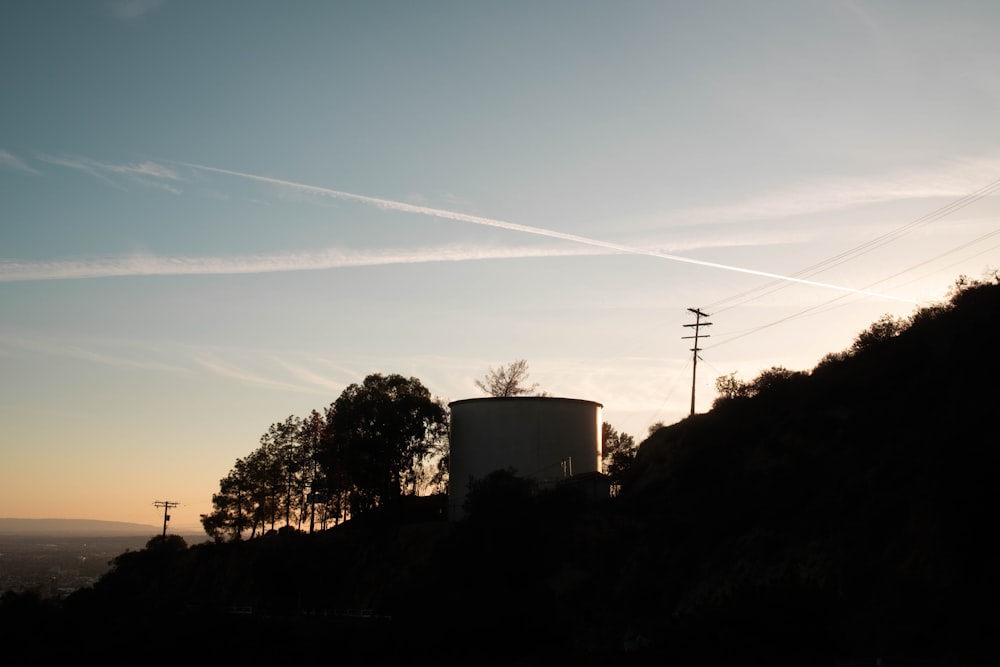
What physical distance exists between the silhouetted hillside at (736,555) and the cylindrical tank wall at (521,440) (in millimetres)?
5288

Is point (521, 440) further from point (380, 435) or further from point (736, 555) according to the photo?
point (736, 555)

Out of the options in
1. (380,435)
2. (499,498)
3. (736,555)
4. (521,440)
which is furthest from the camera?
(380,435)

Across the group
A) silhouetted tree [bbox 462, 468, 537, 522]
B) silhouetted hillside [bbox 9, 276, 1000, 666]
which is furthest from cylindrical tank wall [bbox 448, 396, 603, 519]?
silhouetted tree [bbox 462, 468, 537, 522]

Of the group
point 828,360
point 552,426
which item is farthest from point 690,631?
point 552,426

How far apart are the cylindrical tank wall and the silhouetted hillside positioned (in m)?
5.29

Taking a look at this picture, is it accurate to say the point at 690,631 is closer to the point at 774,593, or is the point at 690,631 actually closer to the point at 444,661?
the point at 774,593

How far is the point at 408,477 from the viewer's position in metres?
69.4

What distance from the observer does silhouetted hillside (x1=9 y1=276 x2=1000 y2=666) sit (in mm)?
23516

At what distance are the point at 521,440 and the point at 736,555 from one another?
89.5ft

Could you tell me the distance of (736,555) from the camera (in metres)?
32.9

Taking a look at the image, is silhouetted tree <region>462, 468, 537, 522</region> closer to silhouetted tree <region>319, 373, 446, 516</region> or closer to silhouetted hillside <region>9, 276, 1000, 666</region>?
silhouetted hillside <region>9, 276, 1000, 666</region>

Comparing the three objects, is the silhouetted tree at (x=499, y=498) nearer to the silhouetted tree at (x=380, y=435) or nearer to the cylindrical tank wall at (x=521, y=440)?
the cylindrical tank wall at (x=521, y=440)

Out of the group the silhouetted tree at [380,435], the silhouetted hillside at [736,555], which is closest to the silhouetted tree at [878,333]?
the silhouetted hillside at [736,555]

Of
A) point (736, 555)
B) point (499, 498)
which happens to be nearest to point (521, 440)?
point (499, 498)
